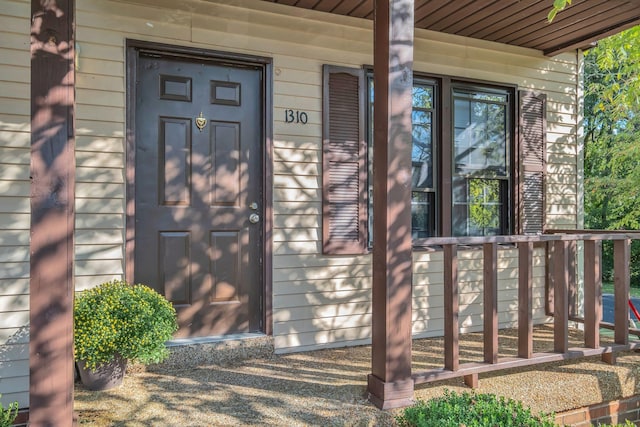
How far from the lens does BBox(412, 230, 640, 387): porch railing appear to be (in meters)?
2.57

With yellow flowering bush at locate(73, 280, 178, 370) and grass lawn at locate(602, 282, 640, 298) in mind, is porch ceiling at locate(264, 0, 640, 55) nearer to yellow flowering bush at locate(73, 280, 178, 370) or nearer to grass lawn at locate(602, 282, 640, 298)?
yellow flowering bush at locate(73, 280, 178, 370)

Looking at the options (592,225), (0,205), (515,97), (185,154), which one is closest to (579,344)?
(515,97)

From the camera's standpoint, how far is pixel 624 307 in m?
3.07

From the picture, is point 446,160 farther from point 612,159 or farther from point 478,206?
point 612,159

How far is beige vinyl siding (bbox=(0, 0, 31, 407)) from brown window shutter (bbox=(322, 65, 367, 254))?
6.30ft

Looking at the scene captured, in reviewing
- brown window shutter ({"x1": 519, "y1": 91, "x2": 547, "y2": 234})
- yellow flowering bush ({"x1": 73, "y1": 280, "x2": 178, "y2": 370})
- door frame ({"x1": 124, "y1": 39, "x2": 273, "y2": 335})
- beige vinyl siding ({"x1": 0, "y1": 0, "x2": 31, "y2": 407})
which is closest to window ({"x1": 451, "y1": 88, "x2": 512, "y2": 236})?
brown window shutter ({"x1": 519, "y1": 91, "x2": 547, "y2": 234})

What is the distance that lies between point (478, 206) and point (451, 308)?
1.74 meters

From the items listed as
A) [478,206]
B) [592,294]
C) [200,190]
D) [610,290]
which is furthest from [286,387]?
[610,290]

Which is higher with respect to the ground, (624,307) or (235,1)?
(235,1)

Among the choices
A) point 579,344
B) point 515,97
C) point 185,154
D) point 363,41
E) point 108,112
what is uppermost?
point 363,41

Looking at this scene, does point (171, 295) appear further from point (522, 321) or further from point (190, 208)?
point (522, 321)

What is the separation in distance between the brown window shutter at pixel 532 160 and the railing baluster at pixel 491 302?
166 centimetres

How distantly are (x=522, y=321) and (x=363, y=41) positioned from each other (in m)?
2.33

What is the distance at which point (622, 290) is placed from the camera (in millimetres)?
3104
